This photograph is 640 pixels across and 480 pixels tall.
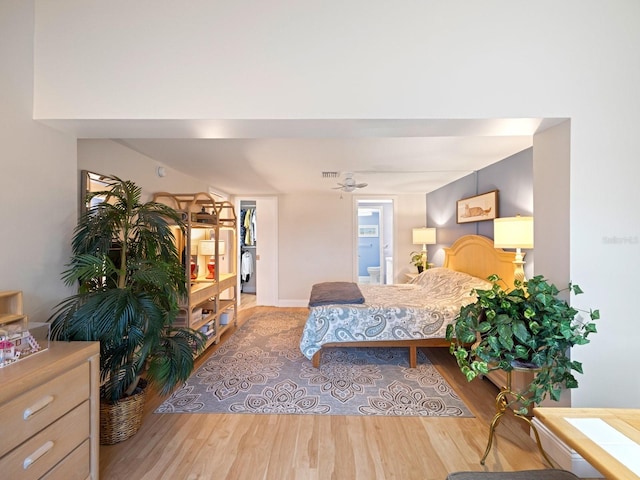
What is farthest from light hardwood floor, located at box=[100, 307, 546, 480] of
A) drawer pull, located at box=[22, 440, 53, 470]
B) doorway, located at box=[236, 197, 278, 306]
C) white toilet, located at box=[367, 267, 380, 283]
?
white toilet, located at box=[367, 267, 380, 283]

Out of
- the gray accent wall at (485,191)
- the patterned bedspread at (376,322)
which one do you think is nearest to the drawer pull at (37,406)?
the patterned bedspread at (376,322)

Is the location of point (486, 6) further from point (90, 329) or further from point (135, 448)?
point (135, 448)

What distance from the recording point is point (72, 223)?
6.15 feet

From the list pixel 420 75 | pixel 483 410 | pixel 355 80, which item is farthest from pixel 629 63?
pixel 483 410

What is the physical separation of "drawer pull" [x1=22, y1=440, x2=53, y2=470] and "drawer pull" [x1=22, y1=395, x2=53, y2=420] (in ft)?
0.51

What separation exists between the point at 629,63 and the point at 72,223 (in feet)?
11.5

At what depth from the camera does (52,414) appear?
3.89 ft

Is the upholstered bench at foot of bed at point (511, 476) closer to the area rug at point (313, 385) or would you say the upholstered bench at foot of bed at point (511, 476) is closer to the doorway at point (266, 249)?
the area rug at point (313, 385)

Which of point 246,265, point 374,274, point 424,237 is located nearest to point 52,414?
point 424,237

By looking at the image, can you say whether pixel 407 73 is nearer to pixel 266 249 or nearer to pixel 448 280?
pixel 448 280

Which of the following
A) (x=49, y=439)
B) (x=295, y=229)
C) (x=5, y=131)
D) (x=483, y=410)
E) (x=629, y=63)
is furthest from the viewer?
(x=295, y=229)

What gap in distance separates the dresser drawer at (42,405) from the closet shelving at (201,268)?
1513 millimetres

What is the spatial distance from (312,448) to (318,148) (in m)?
2.44

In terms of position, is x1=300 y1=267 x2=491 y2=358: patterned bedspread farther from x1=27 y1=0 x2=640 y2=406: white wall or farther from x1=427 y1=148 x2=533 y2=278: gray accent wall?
x1=27 y1=0 x2=640 y2=406: white wall
